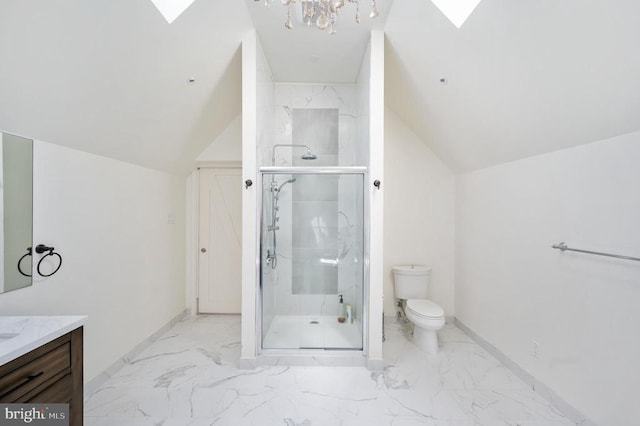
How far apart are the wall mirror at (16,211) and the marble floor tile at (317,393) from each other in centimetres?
103

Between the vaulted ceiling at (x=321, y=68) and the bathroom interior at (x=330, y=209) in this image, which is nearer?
the vaulted ceiling at (x=321, y=68)

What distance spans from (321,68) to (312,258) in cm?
206

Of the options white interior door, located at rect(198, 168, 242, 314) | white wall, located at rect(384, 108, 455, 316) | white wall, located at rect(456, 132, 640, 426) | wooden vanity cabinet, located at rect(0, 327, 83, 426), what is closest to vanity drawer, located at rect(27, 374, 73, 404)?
wooden vanity cabinet, located at rect(0, 327, 83, 426)

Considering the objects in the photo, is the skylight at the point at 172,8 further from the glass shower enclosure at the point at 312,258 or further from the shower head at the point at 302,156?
the shower head at the point at 302,156

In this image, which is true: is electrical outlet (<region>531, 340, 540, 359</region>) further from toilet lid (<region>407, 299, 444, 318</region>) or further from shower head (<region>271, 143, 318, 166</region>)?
shower head (<region>271, 143, 318, 166</region>)

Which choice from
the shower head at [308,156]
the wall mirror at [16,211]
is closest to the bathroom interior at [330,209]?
the wall mirror at [16,211]

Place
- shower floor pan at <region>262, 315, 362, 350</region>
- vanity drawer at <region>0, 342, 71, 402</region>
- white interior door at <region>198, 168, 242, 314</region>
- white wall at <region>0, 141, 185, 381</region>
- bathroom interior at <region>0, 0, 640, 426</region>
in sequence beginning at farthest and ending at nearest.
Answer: white interior door at <region>198, 168, 242, 314</region>
shower floor pan at <region>262, 315, 362, 350</region>
white wall at <region>0, 141, 185, 381</region>
bathroom interior at <region>0, 0, 640, 426</region>
vanity drawer at <region>0, 342, 71, 402</region>

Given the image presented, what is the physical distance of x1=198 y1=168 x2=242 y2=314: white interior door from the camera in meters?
3.69

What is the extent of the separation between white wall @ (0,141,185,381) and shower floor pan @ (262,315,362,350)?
126cm

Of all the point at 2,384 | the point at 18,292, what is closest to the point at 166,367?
the point at 18,292

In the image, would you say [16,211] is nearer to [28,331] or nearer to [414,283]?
[28,331]

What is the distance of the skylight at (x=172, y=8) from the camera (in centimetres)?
187

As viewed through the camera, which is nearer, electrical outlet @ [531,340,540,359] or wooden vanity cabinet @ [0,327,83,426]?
wooden vanity cabinet @ [0,327,83,426]

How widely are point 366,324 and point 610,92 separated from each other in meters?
2.18
